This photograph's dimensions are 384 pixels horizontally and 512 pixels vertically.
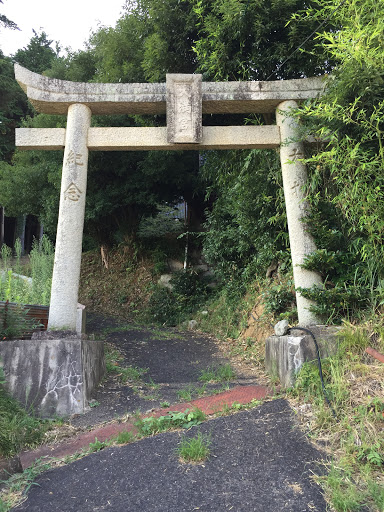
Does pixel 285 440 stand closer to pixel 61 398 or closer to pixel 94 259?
pixel 61 398

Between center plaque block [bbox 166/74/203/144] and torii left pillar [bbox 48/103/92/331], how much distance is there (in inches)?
42.8

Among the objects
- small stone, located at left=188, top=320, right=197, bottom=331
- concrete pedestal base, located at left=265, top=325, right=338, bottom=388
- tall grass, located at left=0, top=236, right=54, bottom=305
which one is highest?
tall grass, located at left=0, top=236, right=54, bottom=305

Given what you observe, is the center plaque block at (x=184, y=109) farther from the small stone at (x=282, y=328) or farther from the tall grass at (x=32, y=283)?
the tall grass at (x=32, y=283)

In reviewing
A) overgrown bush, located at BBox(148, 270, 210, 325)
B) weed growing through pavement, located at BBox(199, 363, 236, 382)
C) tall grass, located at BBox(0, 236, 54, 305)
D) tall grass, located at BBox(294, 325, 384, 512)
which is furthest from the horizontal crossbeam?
overgrown bush, located at BBox(148, 270, 210, 325)

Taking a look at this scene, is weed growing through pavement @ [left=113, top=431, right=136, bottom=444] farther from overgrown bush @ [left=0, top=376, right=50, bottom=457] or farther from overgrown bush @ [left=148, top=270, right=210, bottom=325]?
overgrown bush @ [left=148, top=270, right=210, bottom=325]

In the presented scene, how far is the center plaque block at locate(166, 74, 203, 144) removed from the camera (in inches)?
184

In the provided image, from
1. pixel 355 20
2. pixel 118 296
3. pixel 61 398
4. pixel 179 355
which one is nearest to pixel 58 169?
pixel 118 296

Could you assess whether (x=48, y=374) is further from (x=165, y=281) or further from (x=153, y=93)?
(x=165, y=281)

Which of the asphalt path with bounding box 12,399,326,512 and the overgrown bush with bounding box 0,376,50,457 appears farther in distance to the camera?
the overgrown bush with bounding box 0,376,50,457

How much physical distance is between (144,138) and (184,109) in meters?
0.61

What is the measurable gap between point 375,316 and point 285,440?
1.59 metres

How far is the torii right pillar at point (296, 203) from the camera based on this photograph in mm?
4488

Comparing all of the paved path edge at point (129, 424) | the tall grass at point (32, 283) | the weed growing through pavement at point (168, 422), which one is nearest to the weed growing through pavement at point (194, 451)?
the weed growing through pavement at point (168, 422)

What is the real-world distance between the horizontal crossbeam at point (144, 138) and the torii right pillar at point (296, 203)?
16 cm
